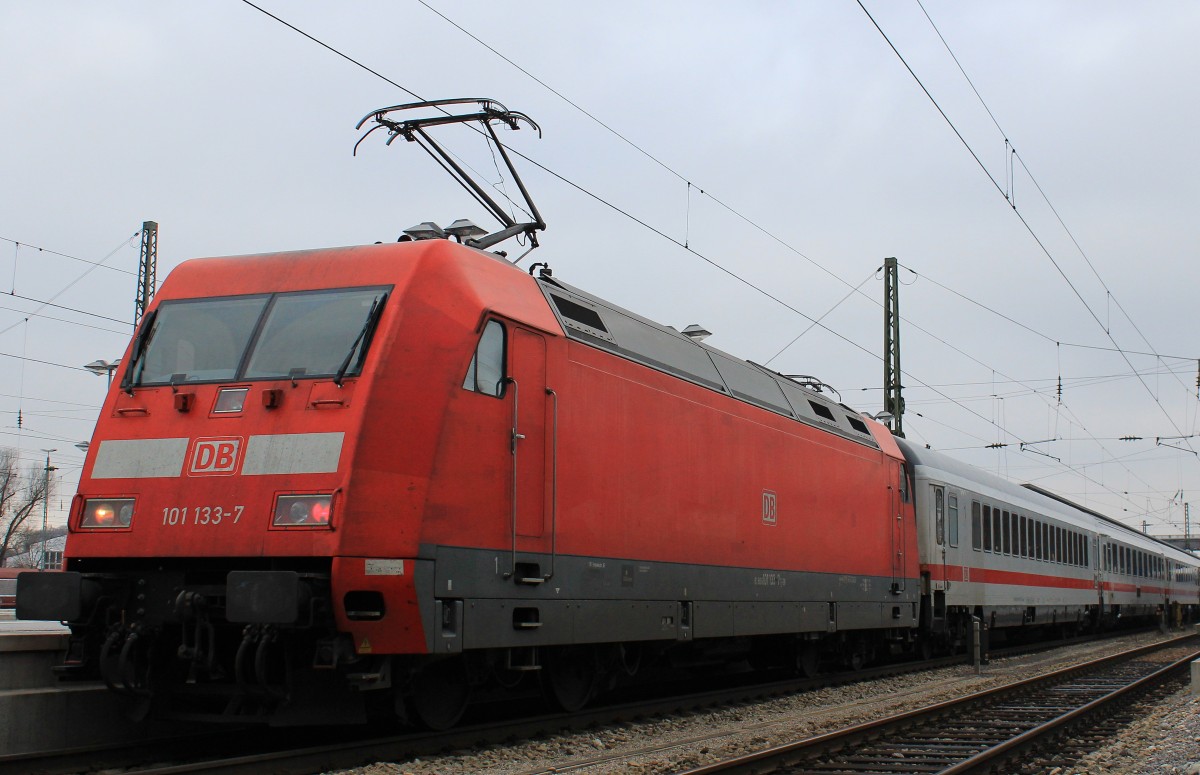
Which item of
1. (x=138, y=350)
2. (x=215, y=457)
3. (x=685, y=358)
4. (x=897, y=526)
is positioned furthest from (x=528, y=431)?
(x=897, y=526)

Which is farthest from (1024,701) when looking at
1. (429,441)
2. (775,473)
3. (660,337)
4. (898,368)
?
(898,368)

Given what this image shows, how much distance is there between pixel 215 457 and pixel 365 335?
1.34 metres

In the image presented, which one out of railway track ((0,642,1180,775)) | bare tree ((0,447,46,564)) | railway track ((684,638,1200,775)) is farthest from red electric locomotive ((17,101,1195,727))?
bare tree ((0,447,46,564))

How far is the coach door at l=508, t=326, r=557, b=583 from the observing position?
884cm

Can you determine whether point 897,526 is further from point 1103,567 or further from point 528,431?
point 1103,567

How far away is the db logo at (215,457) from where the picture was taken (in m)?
8.02

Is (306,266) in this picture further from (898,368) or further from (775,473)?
(898,368)

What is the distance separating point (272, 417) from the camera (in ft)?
26.5

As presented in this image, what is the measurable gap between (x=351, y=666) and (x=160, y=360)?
290 centimetres

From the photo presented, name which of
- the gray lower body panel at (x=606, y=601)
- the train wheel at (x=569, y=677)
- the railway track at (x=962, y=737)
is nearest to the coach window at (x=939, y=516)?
the railway track at (x=962, y=737)

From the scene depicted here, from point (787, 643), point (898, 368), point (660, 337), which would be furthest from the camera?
point (898, 368)

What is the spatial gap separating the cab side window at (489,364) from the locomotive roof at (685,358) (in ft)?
3.49

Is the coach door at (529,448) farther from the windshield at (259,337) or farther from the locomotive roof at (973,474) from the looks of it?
the locomotive roof at (973,474)

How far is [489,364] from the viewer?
8.70 m
